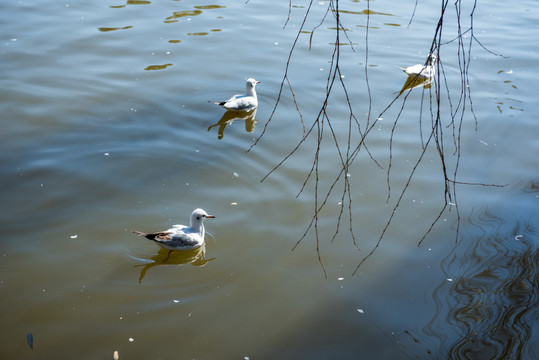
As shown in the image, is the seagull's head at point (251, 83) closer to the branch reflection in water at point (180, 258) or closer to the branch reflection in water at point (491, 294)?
the branch reflection in water at point (180, 258)

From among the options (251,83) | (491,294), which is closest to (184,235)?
(491,294)

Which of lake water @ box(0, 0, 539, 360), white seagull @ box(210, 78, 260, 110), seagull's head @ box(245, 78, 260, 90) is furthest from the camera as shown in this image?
seagull's head @ box(245, 78, 260, 90)

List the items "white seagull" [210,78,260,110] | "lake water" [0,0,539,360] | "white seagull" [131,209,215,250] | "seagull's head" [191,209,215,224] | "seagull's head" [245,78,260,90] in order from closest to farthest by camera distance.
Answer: "lake water" [0,0,539,360], "white seagull" [131,209,215,250], "seagull's head" [191,209,215,224], "white seagull" [210,78,260,110], "seagull's head" [245,78,260,90]

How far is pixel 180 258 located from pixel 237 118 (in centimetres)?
249

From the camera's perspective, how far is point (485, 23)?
10055mm

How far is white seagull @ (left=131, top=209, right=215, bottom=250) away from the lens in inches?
179

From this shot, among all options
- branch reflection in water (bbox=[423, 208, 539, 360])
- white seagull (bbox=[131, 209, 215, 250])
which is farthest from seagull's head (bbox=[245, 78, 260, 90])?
branch reflection in water (bbox=[423, 208, 539, 360])

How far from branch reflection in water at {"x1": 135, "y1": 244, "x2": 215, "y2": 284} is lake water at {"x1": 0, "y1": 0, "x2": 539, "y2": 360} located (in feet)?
0.11

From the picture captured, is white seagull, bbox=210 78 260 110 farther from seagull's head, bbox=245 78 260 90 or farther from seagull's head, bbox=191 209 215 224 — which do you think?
seagull's head, bbox=191 209 215 224

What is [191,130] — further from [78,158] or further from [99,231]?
[99,231]

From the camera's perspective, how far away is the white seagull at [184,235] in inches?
179

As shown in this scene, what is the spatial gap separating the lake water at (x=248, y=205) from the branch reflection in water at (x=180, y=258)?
34mm

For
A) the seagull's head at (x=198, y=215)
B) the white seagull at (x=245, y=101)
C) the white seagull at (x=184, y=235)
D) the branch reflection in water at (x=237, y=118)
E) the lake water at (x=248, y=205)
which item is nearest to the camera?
the lake water at (x=248, y=205)

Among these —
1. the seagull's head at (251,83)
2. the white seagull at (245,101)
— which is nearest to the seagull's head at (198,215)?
the white seagull at (245,101)
